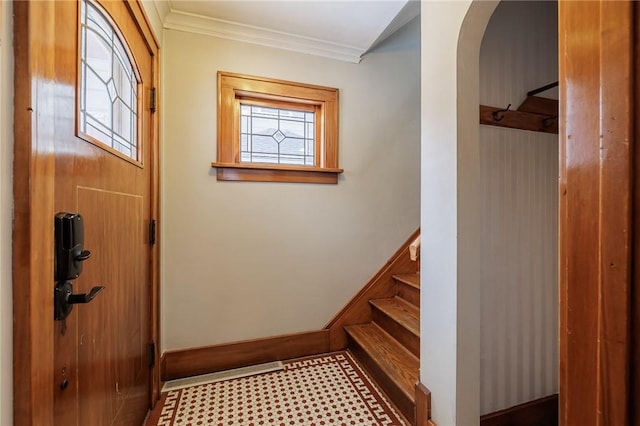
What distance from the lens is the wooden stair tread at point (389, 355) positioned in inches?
59.6

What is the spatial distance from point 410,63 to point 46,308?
2714 mm

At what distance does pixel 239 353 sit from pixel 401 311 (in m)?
1.21

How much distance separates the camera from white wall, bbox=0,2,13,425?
51cm

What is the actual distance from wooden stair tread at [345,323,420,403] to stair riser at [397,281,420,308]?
1.04 ft

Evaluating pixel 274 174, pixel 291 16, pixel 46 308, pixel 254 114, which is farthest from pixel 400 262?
pixel 46 308

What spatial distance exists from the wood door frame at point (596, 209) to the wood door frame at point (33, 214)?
3.17ft

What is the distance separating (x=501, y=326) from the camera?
4.51ft

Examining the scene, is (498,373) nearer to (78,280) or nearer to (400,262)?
(400,262)

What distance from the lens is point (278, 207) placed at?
2.02 meters

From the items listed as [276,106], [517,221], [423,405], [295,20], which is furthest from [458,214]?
[295,20]

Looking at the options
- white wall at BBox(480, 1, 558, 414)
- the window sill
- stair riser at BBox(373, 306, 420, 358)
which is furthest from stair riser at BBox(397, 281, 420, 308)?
the window sill

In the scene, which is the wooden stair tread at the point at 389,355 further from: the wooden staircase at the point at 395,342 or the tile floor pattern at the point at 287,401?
the tile floor pattern at the point at 287,401

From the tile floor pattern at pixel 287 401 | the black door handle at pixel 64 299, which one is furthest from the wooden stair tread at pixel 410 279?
the black door handle at pixel 64 299

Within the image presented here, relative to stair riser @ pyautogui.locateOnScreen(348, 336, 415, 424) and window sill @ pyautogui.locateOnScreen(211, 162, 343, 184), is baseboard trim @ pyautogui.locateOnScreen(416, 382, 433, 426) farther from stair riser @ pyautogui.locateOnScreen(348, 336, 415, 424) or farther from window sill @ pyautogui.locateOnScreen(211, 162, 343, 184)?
window sill @ pyautogui.locateOnScreen(211, 162, 343, 184)
